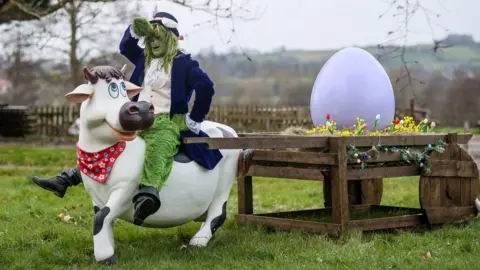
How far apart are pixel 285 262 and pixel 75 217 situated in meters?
3.39

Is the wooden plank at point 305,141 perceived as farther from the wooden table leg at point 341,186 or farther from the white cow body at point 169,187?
the white cow body at point 169,187

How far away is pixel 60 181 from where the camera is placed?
5895 mm

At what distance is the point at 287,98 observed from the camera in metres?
16.7

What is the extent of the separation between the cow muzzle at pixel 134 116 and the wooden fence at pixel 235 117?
57.7ft

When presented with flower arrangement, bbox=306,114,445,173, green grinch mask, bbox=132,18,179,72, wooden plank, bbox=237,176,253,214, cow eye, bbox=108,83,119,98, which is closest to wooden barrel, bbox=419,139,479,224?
flower arrangement, bbox=306,114,445,173

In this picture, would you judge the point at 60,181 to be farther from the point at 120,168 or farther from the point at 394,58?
the point at 394,58

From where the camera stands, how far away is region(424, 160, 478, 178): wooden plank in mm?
7324

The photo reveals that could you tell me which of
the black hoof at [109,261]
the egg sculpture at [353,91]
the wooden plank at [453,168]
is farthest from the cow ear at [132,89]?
the wooden plank at [453,168]

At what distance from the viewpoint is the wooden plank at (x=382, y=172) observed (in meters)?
6.72

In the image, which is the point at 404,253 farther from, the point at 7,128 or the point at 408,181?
the point at 7,128

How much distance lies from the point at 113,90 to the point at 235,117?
63.7ft

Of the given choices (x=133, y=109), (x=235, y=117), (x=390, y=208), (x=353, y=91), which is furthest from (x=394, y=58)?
(x=235, y=117)

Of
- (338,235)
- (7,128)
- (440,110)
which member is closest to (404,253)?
(338,235)

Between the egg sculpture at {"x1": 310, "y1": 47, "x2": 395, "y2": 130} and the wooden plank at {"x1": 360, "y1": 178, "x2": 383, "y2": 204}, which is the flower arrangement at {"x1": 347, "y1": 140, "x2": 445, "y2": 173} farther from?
the wooden plank at {"x1": 360, "y1": 178, "x2": 383, "y2": 204}
